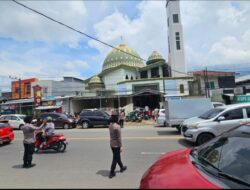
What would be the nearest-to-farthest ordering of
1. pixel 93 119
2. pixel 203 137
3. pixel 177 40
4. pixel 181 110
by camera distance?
pixel 203 137, pixel 181 110, pixel 93 119, pixel 177 40

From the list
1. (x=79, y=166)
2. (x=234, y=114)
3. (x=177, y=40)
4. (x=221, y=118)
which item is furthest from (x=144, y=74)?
(x=79, y=166)

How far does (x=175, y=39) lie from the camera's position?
6053cm

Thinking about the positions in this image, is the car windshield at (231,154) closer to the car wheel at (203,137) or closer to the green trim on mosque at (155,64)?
the car wheel at (203,137)

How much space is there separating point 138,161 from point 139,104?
4306 centimetres

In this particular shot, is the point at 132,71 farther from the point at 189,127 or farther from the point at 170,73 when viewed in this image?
the point at 189,127

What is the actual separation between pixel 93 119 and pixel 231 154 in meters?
23.1

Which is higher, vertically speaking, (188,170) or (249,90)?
(249,90)

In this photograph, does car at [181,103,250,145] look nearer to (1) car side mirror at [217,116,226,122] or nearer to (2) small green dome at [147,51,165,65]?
(1) car side mirror at [217,116,226,122]

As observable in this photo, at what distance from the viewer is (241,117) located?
12.5 m

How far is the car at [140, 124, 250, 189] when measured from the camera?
2.60 m

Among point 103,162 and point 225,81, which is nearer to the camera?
point 103,162

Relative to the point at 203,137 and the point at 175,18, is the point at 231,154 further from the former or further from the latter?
the point at 175,18

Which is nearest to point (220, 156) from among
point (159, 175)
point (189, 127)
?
point (159, 175)

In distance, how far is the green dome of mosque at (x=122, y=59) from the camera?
247ft
